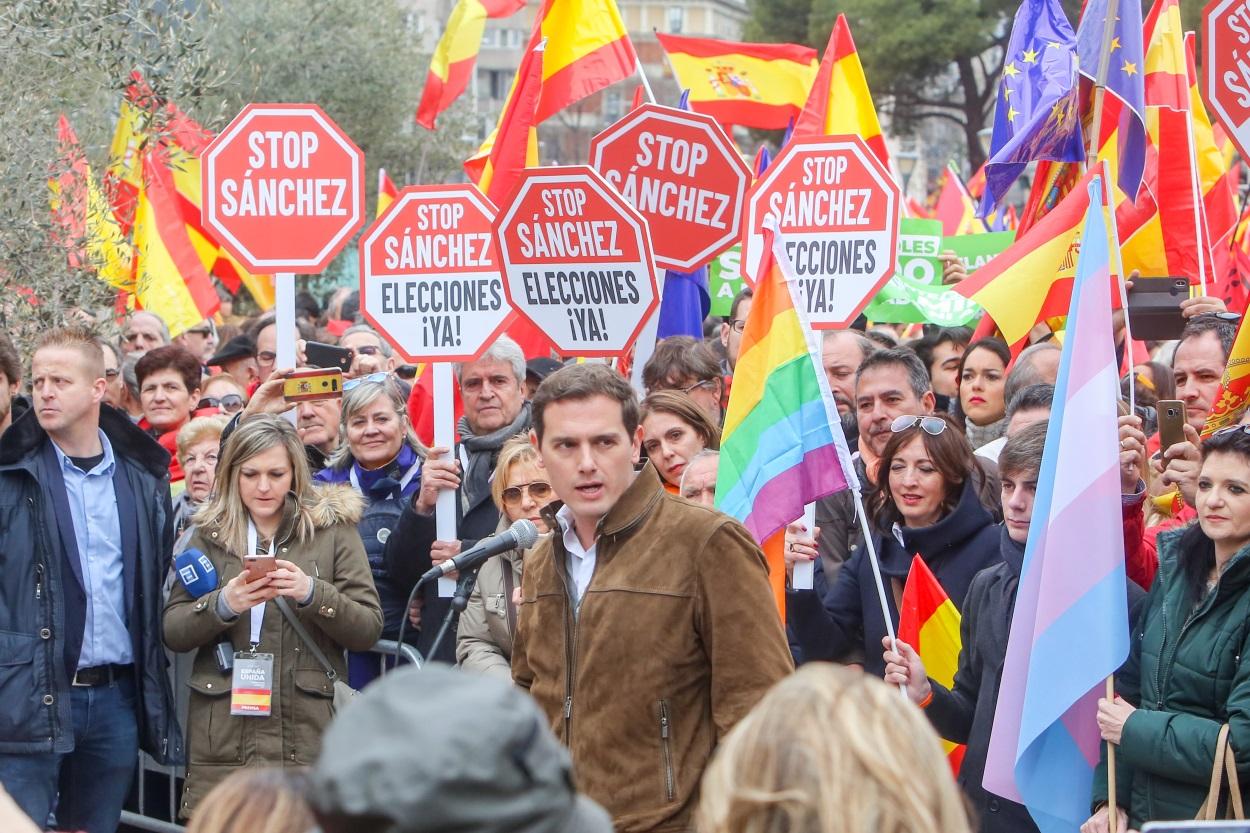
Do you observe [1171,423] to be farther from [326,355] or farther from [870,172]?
[326,355]

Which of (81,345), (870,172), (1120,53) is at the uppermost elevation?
(1120,53)

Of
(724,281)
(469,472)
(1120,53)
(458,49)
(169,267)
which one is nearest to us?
(469,472)

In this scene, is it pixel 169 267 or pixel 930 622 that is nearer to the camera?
pixel 930 622

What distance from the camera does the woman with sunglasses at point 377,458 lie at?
23.4ft

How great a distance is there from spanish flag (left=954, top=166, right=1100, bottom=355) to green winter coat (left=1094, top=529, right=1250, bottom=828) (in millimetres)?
2876

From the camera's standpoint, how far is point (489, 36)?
8731cm

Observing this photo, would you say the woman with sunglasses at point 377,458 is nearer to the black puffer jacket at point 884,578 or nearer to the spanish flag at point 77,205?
the black puffer jacket at point 884,578

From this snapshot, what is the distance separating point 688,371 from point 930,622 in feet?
7.78

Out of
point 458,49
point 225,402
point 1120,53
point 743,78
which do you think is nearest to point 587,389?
point 1120,53

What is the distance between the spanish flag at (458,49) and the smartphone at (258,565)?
293 inches

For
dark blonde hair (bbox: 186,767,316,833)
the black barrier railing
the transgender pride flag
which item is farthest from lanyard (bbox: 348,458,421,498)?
dark blonde hair (bbox: 186,767,316,833)

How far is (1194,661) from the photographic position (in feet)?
14.5

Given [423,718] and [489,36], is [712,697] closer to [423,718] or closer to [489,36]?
[423,718]

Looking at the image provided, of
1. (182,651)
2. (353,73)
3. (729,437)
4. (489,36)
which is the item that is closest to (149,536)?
(182,651)
